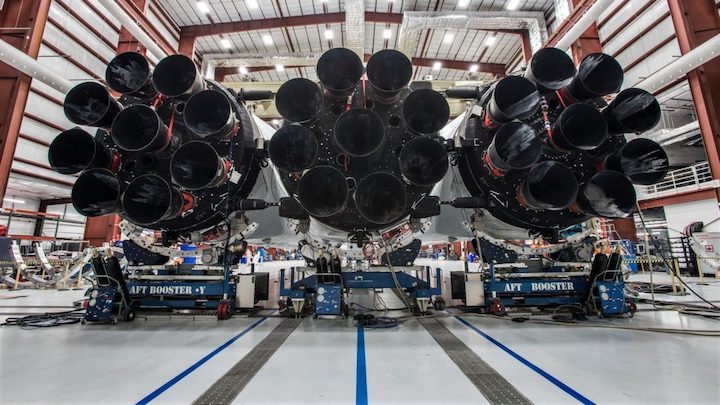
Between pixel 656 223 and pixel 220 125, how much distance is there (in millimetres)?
18593

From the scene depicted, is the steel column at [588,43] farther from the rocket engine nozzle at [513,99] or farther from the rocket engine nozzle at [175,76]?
the rocket engine nozzle at [175,76]

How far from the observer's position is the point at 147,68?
2.64 m

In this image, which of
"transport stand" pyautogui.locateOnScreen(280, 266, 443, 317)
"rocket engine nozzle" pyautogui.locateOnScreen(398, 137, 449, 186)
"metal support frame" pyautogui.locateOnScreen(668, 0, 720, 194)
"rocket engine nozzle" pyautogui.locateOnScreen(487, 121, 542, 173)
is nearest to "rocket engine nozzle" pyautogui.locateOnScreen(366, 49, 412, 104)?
"rocket engine nozzle" pyautogui.locateOnScreen(398, 137, 449, 186)

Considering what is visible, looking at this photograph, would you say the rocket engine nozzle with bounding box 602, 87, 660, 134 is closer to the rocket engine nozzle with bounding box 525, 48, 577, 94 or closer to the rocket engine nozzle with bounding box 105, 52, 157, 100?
the rocket engine nozzle with bounding box 525, 48, 577, 94

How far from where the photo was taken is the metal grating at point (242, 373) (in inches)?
61.0

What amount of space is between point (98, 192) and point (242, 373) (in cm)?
194

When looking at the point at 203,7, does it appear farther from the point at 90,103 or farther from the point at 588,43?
the point at 588,43

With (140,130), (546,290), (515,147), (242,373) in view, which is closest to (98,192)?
(140,130)

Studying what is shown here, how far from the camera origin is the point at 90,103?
253 cm

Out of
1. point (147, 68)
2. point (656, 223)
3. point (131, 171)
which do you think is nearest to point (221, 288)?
point (131, 171)

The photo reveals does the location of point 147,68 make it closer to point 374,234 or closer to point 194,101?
point 194,101

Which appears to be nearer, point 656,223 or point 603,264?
point 603,264

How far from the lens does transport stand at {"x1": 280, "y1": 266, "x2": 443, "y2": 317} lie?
9.86ft

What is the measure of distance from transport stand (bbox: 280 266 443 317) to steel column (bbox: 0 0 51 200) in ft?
25.8
